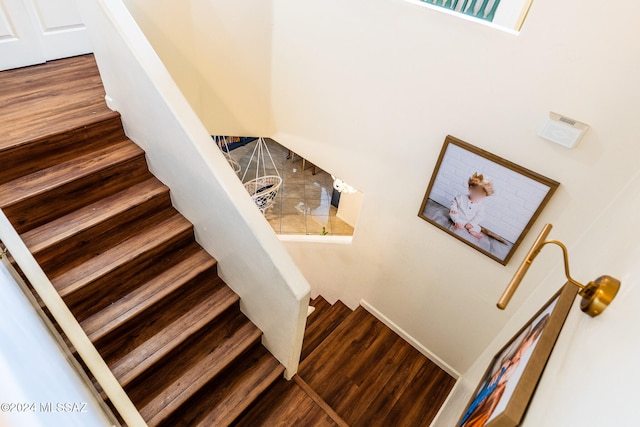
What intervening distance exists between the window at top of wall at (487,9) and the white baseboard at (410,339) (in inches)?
110

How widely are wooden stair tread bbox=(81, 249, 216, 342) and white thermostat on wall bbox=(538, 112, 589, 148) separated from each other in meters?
2.29

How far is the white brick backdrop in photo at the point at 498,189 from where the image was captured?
2346 millimetres

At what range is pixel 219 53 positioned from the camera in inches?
137

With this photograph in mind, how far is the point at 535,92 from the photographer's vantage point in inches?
83.4

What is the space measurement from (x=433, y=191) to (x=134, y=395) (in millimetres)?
2430

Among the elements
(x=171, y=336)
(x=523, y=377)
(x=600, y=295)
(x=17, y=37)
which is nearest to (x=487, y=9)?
(x=600, y=295)

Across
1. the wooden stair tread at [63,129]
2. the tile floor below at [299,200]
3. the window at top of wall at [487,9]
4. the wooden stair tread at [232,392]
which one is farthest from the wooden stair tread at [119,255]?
the tile floor below at [299,200]

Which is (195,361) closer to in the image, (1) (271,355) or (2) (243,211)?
(1) (271,355)

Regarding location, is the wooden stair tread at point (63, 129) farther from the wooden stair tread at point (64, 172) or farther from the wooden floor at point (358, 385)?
the wooden floor at point (358, 385)

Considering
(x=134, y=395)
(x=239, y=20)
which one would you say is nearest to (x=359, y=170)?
(x=239, y=20)

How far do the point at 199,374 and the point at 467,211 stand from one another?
2155mm

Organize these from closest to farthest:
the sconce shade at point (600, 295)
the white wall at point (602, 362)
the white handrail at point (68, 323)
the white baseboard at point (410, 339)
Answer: the white wall at point (602, 362) → the sconce shade at point (600, 295) → the white handrail at point (68, 323) → the white baseboard at point (410, 339)

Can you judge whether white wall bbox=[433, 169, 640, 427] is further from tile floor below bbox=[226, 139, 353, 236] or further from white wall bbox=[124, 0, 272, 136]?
tile floor below bbox=[226, 139, 353, 236]

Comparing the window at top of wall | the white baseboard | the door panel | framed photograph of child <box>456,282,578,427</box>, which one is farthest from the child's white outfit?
the door panel
